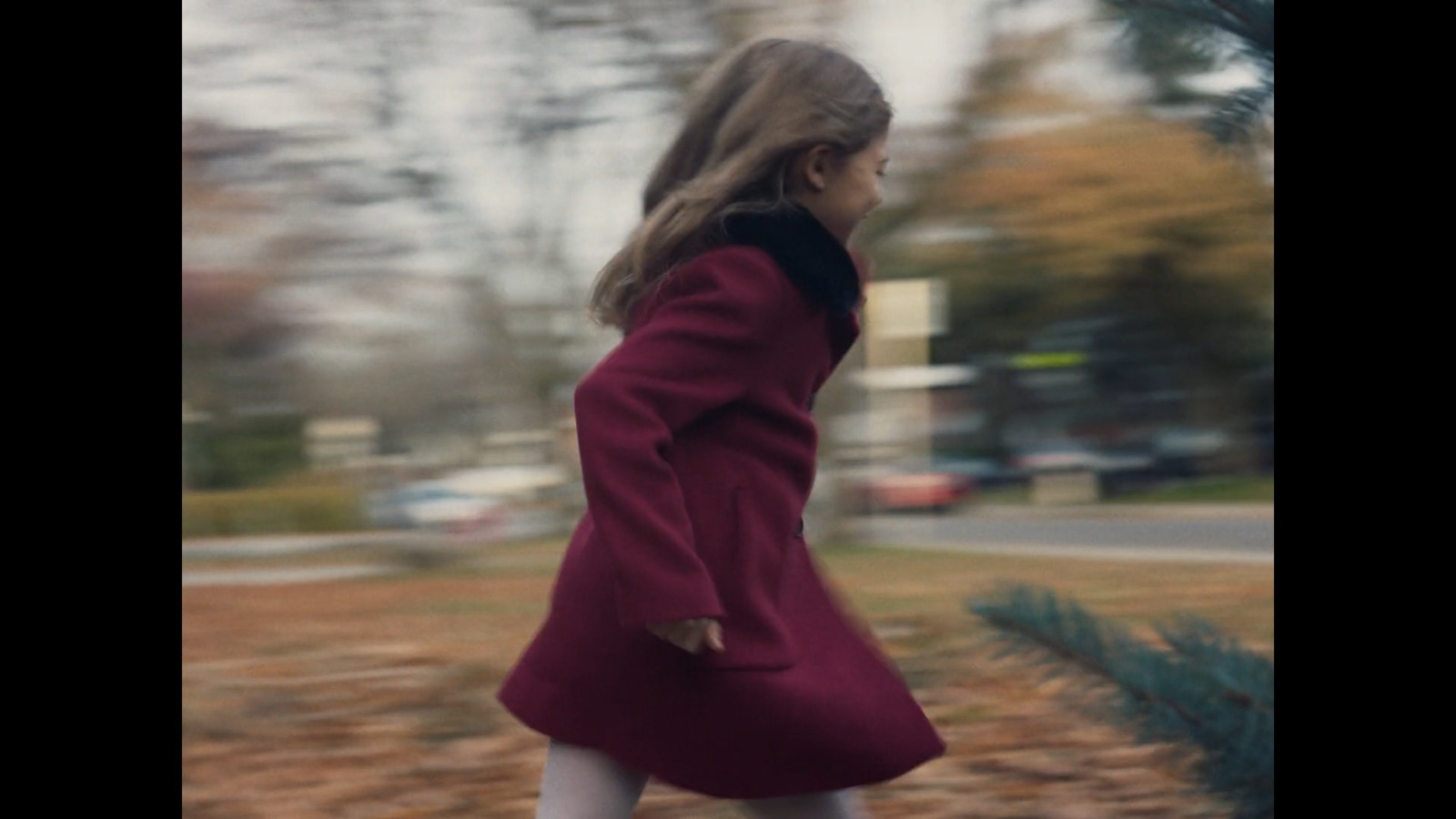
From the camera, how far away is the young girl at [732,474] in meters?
1.95

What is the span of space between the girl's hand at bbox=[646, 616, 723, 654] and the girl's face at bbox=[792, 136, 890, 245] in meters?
0.57

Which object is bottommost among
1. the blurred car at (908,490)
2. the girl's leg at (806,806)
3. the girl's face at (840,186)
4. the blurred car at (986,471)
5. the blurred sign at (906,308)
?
the blurred car at (986,471)

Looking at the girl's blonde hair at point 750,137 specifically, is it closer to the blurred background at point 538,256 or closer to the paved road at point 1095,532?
the blurred background at point 538,256

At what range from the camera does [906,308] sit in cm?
714

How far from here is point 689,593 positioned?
1852mm

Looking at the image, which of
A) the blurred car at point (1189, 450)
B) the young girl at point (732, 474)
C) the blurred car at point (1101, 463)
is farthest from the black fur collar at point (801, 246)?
the blurred car at point (1189, 450)

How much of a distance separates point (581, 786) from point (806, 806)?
0.32 meters

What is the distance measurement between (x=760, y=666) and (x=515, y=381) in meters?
4.50

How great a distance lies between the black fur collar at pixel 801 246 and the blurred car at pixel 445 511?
4.85 meters

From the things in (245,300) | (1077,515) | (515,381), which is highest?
(245,300)

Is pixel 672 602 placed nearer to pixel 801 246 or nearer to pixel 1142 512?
pixel 801 246

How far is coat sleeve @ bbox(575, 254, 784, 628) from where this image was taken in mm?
1858
